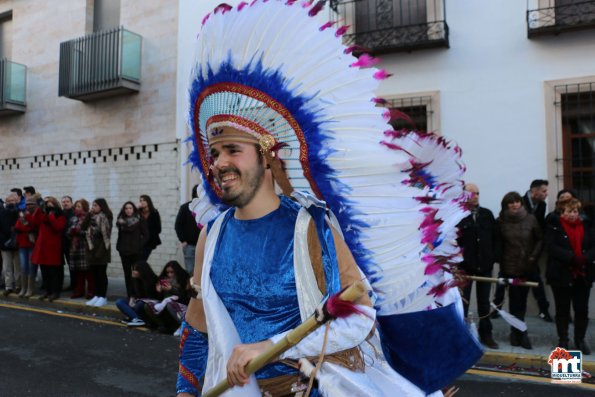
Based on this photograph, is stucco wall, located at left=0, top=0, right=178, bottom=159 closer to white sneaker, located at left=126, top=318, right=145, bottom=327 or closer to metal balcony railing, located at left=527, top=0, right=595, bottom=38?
white sneaker, located at left=126, top=318, right=145, bottom=327

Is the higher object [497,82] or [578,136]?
[497,82]

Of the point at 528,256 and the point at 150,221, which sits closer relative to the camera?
the point at 528,256

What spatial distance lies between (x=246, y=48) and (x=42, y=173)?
12952 millimetres

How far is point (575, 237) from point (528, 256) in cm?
68

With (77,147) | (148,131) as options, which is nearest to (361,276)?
(148,131)

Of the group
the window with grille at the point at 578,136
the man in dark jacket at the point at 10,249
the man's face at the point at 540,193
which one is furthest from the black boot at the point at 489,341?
the man in dark jacket at the point at 10,249

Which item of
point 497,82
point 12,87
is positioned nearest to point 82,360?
point 497,82

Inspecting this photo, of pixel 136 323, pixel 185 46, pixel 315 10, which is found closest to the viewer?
pixel 315 10

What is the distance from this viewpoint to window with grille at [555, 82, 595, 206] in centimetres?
775

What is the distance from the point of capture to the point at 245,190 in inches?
71.2

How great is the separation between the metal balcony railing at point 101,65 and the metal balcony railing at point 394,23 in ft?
15.8

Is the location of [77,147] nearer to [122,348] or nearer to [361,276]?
[122,348]

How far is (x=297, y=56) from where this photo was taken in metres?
1.72

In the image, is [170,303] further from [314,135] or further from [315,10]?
[315,10]
